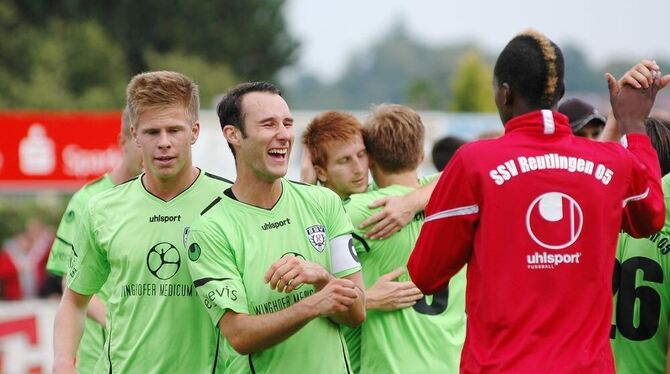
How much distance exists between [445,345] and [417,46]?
7033 inches

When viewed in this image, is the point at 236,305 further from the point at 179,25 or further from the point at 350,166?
the point at 179,25

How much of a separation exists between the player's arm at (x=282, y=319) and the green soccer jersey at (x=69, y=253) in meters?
2.53

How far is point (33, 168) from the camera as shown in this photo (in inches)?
956

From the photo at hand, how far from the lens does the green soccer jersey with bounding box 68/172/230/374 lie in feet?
19.0

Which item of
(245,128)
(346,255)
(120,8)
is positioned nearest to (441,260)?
(346,255)

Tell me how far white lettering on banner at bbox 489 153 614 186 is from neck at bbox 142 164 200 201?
1888 millimetres

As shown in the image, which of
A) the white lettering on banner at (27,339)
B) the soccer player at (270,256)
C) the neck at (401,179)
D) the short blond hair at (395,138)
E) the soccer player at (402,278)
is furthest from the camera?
the white lettering on banner at (27,339)

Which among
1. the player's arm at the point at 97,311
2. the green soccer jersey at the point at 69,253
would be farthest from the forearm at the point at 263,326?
the green soccer jersey at the point at 69,253

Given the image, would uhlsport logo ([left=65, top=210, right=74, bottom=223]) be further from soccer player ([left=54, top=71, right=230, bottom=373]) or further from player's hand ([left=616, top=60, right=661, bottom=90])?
player's hand ([left=616, top=60, right=661, bottom=90])

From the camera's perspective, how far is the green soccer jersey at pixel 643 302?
229 inches

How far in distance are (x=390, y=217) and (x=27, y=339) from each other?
9509 mm

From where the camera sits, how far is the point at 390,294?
6449 mm

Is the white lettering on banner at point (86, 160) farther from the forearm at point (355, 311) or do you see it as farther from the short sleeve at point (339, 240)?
the forearm at point (355, 311)

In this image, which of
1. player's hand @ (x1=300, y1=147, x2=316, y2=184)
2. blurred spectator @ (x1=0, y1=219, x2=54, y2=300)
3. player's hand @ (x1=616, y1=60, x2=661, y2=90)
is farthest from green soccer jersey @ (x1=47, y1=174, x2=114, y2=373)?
blurred spectator @ (x1=0, y1=219, x2=54, y2=300)
